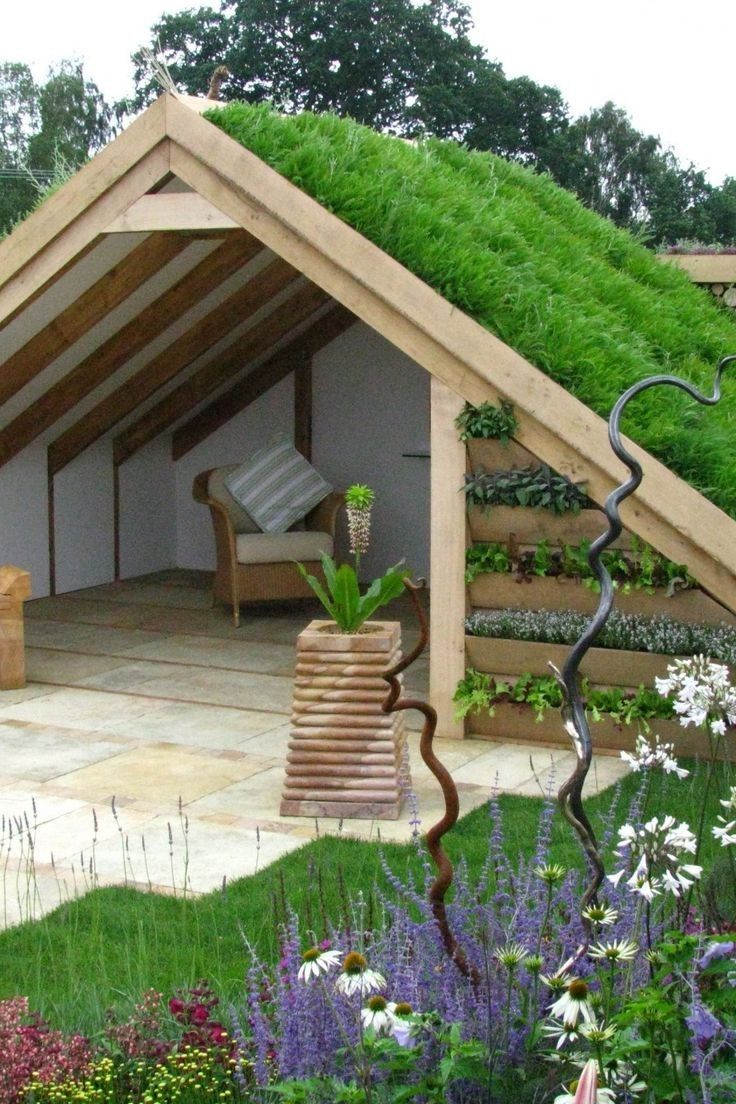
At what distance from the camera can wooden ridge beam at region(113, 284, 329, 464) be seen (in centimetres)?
861

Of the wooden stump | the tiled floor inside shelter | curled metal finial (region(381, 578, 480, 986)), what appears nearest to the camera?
curled metal finial (region(381, 578, 480, 986))

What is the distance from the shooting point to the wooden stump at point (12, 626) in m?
6.28

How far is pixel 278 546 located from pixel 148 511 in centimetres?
200

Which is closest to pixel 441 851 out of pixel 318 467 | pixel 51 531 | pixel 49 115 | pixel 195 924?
pixel 195 924

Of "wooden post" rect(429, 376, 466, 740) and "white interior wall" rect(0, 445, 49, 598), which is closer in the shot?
"wooden post" rect(429, 376, 466, 740)

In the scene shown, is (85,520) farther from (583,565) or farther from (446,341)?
(583,565)

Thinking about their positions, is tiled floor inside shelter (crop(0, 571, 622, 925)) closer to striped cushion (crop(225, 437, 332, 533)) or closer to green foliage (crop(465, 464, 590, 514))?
striped cushion (crop(225, 437, 332, 533))

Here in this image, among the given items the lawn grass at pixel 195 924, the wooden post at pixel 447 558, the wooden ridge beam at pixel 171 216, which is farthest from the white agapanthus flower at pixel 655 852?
the wooden ridge beam at pixel 171 216

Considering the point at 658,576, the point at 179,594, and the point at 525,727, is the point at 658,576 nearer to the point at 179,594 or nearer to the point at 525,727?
the point at 525,727

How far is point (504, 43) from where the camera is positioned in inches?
1660

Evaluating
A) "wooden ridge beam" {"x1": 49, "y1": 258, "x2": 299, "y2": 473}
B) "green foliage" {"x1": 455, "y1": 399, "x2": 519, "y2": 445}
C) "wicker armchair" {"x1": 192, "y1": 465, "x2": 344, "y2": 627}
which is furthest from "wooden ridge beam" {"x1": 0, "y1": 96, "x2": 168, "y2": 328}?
"wicker armchair" {"x1": 192, "y1": 465, "x2": 344, "y2": 627}

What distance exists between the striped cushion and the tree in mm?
39586

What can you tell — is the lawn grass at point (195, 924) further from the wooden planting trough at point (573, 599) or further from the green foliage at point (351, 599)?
the wooden planting trough at point (573, 599)

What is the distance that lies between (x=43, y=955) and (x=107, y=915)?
272 millimetres
